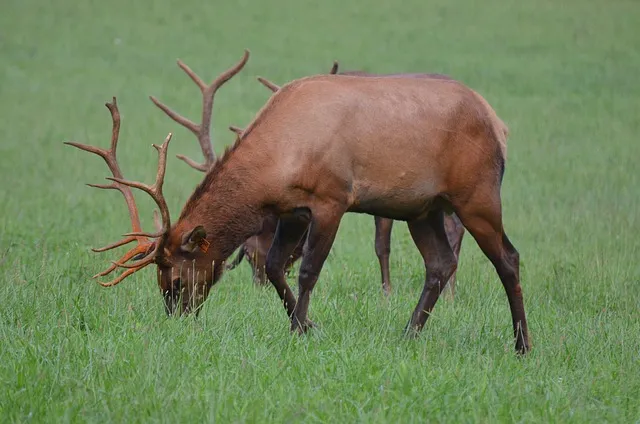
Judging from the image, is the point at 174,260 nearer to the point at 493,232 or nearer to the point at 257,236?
the point at 493,232

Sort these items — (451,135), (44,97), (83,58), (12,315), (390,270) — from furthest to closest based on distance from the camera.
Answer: (83,58) → (44,97) → (390,270) → (451,135) → (12,315)

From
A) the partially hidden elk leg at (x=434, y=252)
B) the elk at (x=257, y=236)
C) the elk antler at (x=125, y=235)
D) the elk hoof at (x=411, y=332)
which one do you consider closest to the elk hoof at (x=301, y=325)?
the elk hoof at (x=411, y=332)

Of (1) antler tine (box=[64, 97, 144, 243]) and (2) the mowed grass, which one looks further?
(1) antler tine (box=[64, 97, 144, 243])

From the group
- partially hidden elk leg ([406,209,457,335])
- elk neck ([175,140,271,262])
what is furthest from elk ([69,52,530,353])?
partially hidden elk leg ([406,209,457,335])

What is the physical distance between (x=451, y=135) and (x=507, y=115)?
14.8 m

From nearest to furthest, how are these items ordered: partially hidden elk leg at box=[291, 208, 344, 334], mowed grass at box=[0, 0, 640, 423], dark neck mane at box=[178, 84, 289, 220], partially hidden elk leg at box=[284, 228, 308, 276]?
mowed grass at box=[0, 0, 640, 423]
partially hidden elk leg at box=[291, 208, 344, 334]
dark neck mane at box=[178, 84, 289, 220]
partially hidden elk leg at box=[284, 228, 308, 276]

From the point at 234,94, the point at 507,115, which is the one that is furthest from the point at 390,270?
the point at 234,94

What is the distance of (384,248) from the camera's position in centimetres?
1028

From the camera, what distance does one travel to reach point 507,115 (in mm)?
21766

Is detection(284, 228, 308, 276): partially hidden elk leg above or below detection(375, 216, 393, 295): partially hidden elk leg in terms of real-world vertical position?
above

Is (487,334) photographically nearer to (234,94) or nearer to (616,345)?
(616,345)

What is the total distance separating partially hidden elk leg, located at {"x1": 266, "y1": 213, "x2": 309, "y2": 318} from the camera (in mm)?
7371

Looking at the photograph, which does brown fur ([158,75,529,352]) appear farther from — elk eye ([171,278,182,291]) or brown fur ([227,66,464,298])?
brown fur ([227,66,464,298])

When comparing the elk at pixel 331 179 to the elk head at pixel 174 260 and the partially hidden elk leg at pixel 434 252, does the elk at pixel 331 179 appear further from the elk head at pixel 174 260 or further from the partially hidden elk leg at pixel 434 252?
the partially hidden elk leg at pixel 434 252
